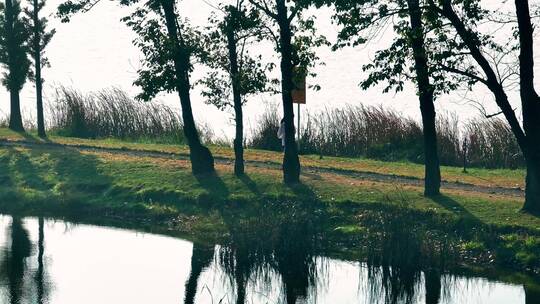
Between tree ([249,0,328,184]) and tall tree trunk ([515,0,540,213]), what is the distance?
19.0 ft

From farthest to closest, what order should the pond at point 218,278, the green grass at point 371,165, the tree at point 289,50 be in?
the green grass at point 371,165 < the tree at point 289,50 < the pond at point 218,278

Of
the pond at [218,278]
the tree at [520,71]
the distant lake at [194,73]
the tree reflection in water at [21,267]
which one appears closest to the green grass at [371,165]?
the tree at [520,71]

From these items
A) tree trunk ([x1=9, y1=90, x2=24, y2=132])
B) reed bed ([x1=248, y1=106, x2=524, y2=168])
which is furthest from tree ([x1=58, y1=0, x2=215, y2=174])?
tree trunk ([x1=9, y1=90, x2=24, y2=132])

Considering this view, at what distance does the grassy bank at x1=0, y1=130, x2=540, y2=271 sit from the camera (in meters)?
25.7

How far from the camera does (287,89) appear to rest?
29.6 meters

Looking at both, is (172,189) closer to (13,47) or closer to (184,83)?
(184,83)

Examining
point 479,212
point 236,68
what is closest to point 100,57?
point 236,68

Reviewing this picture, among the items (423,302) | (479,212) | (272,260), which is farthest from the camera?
(479,212)

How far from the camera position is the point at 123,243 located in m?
27.4

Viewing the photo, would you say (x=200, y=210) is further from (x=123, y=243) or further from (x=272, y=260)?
(x=272, y=260)

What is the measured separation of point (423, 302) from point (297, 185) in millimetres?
8925

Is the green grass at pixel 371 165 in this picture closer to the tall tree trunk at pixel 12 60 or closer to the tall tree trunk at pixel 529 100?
the tall tree trunk at pixel 12 60

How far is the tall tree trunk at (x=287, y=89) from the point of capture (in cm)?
2933

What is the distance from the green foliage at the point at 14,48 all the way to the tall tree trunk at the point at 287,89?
Result: 51.7 ft
